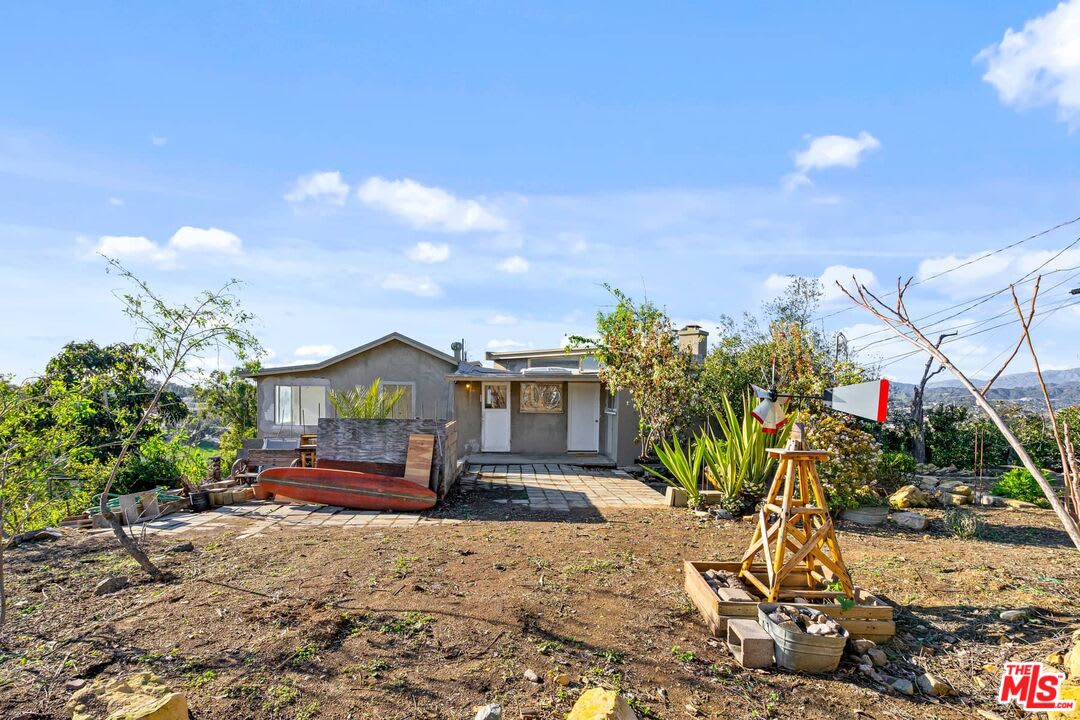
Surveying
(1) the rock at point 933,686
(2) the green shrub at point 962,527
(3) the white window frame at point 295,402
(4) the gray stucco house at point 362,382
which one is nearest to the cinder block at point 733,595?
(1) the rock at point 933,686

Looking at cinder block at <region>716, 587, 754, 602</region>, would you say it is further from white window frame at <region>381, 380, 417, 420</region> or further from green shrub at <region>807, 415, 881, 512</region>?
white window frame at <region>381, 380, 417, 420</region>

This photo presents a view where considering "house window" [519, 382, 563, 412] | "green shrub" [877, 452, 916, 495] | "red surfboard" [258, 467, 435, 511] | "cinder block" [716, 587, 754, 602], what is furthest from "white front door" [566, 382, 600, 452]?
"cinder block" [716, 587, 754, 602]

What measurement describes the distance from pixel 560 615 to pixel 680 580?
58.2 inches

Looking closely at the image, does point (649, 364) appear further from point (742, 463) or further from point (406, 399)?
point (406, 399)

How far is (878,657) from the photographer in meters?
3.88

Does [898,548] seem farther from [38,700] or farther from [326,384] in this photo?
[326,384]

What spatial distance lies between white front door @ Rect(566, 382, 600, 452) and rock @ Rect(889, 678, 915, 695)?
38.2ft

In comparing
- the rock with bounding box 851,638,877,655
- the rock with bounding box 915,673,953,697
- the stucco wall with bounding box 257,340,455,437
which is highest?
the stucco wall with bounding box 257,340,455,437

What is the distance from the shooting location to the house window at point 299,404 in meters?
16.0

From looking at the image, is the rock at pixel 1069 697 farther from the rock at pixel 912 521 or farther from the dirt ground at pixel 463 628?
A: the rock at pixel 912 521

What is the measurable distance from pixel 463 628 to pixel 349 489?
512cm

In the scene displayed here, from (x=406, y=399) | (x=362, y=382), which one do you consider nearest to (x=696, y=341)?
(x=406, y=399)

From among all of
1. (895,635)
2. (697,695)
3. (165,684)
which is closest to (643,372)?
(895,635)

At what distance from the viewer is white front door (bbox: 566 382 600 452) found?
15.2 meters
